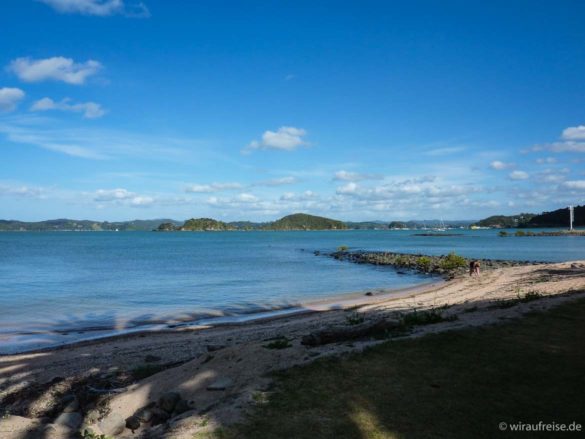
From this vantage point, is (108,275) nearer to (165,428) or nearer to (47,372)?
(47,372)

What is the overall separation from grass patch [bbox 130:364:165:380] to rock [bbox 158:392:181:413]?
11.1 ft

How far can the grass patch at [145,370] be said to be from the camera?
433 inches

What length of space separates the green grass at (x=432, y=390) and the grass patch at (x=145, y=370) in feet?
14.7

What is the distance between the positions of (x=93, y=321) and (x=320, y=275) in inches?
987

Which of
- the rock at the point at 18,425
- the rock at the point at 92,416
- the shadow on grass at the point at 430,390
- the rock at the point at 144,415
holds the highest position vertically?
the shadow on grass at the point at 430,390

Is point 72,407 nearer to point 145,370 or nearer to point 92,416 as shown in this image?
point 92,416

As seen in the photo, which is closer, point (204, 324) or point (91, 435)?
point (91, 435)

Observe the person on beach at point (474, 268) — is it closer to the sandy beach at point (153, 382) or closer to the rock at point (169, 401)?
the sandy beach at point (153, 382)

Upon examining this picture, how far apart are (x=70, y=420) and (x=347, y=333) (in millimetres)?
5695

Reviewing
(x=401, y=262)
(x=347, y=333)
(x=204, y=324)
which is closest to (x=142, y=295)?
(x=204, y=324)

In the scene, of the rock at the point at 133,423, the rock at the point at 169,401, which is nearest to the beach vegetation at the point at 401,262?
the rock at the point at 169,401

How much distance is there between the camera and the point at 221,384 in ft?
26.2

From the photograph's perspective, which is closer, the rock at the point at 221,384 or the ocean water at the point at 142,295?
the rock at the point at 221,384

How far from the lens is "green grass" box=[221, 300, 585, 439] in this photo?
6.20 meters
